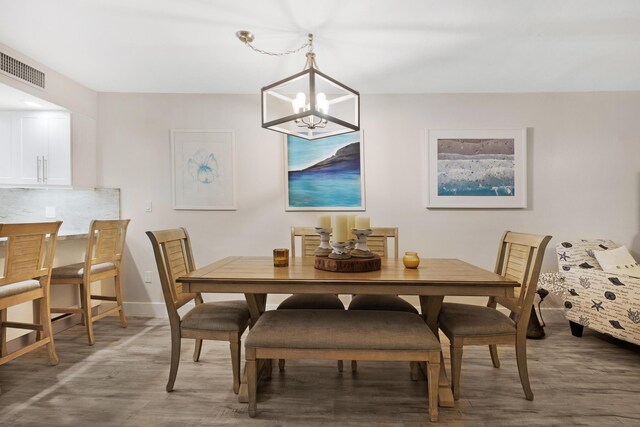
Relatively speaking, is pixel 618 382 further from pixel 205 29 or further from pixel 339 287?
pixel 205 29

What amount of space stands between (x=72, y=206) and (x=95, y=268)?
3.35 feet

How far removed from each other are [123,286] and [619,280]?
436 cm

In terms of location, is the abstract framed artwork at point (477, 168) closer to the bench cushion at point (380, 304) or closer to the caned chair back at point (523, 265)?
the caned chair back at point (523, 265)

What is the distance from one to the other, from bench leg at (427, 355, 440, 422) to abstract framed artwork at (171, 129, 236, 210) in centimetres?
245

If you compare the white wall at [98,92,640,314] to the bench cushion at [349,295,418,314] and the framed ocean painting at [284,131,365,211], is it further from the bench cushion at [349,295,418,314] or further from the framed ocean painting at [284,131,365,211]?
the bench cushion at [349,295,418,314]

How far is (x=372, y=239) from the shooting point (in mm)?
2680

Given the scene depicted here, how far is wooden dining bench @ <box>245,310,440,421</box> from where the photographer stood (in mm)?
1600

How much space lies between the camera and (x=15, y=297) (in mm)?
2105

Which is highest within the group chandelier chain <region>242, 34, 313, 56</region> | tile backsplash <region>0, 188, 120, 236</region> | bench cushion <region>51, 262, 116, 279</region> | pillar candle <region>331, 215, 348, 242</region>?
chandelier chain <region>242, 34, 313, 56</region>

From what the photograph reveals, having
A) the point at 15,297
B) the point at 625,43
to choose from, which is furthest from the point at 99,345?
the point at 625,43

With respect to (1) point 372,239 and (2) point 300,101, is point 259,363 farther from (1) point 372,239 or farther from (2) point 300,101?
(2) point 300,101

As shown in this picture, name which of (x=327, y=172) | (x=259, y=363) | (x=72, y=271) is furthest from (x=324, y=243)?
(x=72, y=271)

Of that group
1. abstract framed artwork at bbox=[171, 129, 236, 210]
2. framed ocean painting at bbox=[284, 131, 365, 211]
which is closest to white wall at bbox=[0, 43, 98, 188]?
abstract framed artwork at bbox=[171, 129, 236, 210]

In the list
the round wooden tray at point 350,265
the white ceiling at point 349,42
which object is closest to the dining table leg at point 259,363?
the round wooden tray at point 350,265
